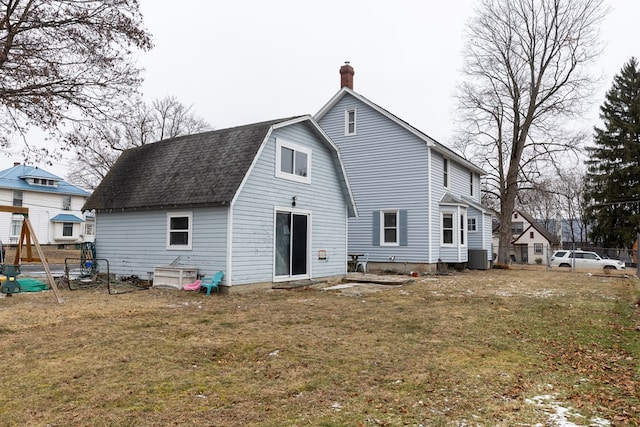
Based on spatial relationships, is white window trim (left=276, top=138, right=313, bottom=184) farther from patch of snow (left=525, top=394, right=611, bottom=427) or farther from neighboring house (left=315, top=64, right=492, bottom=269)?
patch of snow (left=525, top=394, right=611, bottom=427)

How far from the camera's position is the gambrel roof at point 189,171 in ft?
39.4

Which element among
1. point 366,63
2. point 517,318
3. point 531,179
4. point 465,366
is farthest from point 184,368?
point 531,179

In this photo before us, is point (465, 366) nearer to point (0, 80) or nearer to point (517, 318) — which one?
point (517, 318)

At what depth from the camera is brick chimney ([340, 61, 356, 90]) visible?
840 inches

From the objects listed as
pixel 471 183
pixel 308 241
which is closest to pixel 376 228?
pixel 308 241

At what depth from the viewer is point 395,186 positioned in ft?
65.5

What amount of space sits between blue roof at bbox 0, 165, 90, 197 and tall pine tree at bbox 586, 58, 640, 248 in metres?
47.4

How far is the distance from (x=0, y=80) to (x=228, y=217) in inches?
266

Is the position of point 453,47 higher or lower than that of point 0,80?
higher

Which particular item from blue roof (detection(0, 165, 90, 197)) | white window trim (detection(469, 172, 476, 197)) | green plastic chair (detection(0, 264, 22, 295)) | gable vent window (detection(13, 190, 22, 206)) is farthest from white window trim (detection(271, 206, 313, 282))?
gable vent window (detection(13, 190, 22, 206))

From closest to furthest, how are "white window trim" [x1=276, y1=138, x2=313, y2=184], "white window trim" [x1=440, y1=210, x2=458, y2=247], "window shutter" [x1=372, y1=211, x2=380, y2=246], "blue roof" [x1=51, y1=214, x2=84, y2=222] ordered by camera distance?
"white window trim" [x1=276, y1=138, x2=313, y2=184], "white window trim" [x1=440, y1=210, x2=458, y2=247], "window shutter" [x1=372, y1=211, x2=380, y2=246], "blue roof" [x1=51, y1=214, x2=84, y2=222]

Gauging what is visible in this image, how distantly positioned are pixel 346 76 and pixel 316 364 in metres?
18.2

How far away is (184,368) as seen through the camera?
511cm

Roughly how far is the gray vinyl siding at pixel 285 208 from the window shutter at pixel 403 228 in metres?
4.13
